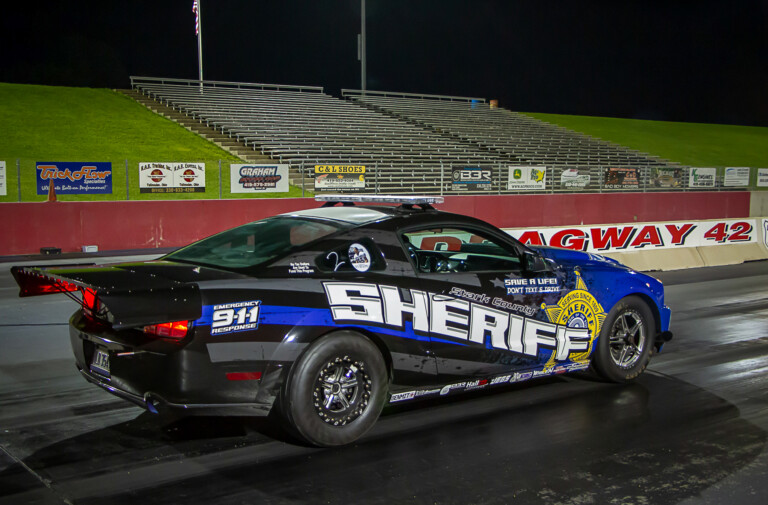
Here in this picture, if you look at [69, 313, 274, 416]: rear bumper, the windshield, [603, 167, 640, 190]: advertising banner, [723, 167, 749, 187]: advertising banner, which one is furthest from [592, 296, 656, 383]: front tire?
[723, 167, 749, 187]: advertising banner

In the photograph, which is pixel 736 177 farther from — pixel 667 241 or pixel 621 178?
pixel 667 241

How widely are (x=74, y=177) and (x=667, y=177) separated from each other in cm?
2392

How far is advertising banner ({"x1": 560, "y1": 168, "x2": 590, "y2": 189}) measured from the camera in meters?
30.4

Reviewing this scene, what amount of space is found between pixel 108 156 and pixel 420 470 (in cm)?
2751

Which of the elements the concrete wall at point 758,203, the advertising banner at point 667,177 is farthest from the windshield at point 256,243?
the concrete wall at point 758,203

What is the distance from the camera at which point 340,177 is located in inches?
1024

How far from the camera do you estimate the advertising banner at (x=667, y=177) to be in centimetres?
3266

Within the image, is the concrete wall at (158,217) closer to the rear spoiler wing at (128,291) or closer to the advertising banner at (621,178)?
the advertising banner at (621,178)

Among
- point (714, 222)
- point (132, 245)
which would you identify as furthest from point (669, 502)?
point (132, 245)

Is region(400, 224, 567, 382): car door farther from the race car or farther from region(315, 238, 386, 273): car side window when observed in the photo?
region(315, 238, 386, 273): car side window

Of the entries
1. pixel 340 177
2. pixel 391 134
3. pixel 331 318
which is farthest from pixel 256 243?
pixel 391 134

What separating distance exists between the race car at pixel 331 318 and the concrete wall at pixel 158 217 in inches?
573

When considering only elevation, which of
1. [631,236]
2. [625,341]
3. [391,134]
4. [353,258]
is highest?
[391,134]

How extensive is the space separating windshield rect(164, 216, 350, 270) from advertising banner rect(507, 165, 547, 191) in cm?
2366
